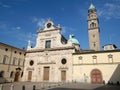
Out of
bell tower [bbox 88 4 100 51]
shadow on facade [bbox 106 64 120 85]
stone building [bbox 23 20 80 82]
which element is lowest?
shadow on facade [bbox 106 64 120 85]

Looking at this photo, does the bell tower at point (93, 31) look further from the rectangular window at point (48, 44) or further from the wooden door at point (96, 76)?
the rectangular window at point (48, 44)

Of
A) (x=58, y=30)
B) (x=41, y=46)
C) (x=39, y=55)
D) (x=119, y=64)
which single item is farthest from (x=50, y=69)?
(x=119, y=64)

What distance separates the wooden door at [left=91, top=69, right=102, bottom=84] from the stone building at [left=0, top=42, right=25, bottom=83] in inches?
829

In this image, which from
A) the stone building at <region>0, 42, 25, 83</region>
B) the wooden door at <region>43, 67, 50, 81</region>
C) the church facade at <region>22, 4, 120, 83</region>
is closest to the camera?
the church facade at <region>22, 4, 120, 83</region>

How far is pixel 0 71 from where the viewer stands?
2773 centimetres

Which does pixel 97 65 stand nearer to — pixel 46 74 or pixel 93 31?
pixel 46 74

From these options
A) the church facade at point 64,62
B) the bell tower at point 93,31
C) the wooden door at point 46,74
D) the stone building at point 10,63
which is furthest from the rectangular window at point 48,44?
the bell tower at point 93,31

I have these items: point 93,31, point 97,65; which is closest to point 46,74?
point 97,65

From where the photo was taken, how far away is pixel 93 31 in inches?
2024

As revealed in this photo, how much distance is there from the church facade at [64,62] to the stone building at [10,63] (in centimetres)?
185

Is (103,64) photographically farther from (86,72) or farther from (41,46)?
(41,46)

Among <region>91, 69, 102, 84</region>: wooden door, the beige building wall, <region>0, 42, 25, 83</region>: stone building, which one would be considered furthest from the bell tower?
<region>0, 42, 25, 83</region>: stone building

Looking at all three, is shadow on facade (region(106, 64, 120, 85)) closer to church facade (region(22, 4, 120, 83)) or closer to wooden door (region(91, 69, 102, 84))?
church facade (region(22, 4, 120, 83))

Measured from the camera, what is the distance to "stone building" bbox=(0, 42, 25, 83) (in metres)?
28.3
